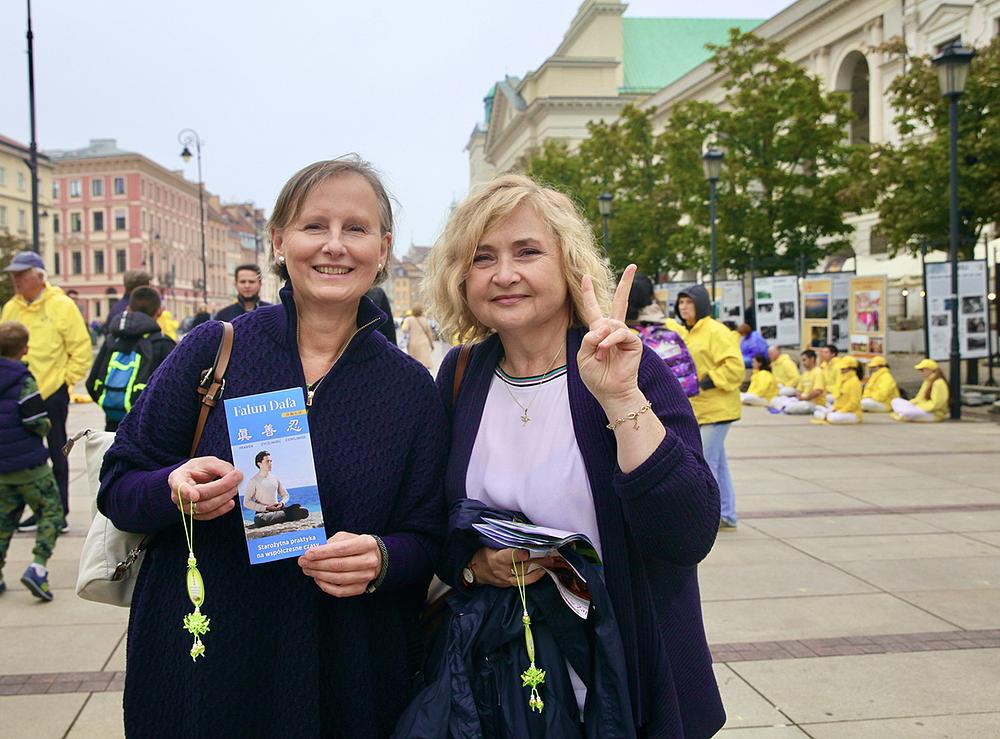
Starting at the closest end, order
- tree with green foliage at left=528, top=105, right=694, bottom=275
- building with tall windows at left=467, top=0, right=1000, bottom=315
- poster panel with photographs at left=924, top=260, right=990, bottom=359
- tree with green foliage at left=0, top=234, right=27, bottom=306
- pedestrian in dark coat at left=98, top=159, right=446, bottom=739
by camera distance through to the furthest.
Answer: pedestrian in dark coat at left=98, top=159, right=446, bottom=739
poster panel with photographs at left=924, top=260, right=990, bottom=359
tree with green foliage at left=528, top=105, right=694, bottom=275
building with tall windows at left=467, top=0, right=1000, bottom=315
tree with green foliage at left=0, top=234, right=27, bottom=306

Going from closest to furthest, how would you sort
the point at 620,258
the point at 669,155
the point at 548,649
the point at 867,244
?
the point at 548,649, the point at 669,155, the point at 620,258, the point at 867,244

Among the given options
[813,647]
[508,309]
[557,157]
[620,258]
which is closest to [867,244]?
[620,258]

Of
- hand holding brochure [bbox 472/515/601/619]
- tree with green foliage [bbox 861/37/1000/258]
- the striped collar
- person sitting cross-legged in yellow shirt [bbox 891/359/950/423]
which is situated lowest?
person sitting cross-legged in yellow shirt [bbox 891/359/950/423]

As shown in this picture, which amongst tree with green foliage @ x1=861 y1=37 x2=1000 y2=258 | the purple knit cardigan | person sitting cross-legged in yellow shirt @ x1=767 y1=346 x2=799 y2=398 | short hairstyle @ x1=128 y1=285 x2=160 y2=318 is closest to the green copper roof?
tree with green foliage @ x1=861 y1=37 x2=1000 y2=258

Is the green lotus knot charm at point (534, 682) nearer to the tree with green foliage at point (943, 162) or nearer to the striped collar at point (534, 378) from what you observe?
the striped collar at point (534, 378)

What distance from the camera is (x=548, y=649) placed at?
6.82 feet

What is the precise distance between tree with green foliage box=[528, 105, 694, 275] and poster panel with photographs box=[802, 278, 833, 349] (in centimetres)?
1362

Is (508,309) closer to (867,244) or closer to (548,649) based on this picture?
(548,649)

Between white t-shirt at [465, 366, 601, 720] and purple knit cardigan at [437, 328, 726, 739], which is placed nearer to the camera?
purple knit cardigan at [437, 328, 726, 739]

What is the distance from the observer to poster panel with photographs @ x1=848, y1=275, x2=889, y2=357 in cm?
1848

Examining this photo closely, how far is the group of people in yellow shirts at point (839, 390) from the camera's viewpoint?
1541 centimetres

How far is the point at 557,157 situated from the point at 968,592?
45937 millimetres

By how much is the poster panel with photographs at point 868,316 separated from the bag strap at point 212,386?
702 inches

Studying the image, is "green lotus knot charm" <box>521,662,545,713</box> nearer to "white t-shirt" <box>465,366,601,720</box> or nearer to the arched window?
"white t-shirt" <box>465,366,601,720</box>
